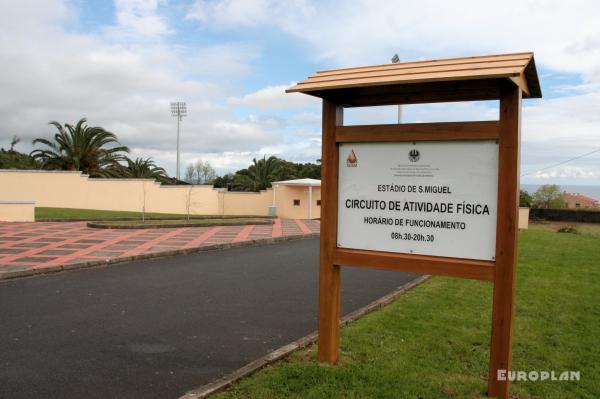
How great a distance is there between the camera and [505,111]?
3867 mm

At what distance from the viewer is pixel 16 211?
A: 19.2 metres

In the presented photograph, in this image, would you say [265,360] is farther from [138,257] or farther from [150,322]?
[138,257]

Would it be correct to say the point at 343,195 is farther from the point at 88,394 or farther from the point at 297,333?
the point at 88,394

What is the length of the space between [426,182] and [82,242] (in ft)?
37.3

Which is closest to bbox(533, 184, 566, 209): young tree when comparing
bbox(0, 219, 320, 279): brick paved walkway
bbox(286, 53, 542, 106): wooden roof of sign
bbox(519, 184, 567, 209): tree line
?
bbox(519, 184, 567, 209): tree line

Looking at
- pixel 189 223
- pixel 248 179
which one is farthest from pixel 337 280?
pixel 248 179

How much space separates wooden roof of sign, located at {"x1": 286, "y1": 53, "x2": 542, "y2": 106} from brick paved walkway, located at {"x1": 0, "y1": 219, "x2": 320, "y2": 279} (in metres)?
7.15

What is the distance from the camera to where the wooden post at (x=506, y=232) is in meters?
3.83

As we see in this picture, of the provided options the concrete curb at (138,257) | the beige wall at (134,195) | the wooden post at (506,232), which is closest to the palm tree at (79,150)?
the beige wall at (134,195)

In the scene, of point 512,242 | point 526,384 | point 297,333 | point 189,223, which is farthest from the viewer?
point 189,223

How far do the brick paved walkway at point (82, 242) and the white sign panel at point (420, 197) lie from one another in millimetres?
7031

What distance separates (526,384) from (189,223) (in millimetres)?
16376

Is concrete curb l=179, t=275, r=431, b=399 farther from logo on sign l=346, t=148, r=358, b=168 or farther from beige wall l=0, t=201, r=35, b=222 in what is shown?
beige wall l=0, t=201, r=35, b=222

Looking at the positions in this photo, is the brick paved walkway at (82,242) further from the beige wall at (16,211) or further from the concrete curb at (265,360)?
the concrete curb at (265,360)
